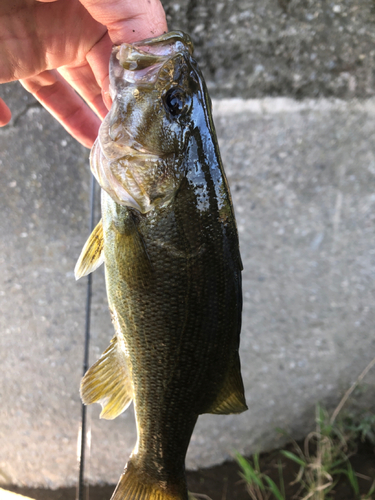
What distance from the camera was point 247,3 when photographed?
1.41m

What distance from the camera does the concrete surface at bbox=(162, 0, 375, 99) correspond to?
4.64 feet

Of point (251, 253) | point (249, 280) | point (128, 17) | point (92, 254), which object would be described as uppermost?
point (128, 17)

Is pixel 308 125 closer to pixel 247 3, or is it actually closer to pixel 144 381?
pixel 247 3

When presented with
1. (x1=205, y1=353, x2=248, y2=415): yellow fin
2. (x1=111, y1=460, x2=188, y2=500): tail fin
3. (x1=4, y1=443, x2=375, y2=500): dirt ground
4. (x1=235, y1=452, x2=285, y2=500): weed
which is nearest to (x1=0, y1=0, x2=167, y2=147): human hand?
(x1=205, y1=353, x2=248, y2=415): yellow fin

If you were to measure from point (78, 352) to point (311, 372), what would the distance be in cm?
126

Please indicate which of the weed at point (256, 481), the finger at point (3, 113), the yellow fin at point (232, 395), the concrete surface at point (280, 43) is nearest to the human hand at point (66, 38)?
the finger at point (3, 113)

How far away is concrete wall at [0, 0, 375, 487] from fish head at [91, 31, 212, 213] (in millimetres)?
704

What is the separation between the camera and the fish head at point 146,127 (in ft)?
2.62

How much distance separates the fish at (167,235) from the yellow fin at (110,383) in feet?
0.07

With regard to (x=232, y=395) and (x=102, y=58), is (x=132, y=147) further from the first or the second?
(x=232, y=395)

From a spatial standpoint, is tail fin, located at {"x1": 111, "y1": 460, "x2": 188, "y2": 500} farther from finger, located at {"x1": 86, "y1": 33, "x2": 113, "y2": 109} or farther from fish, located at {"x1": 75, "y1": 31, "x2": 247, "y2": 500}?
finger, located at {"x1": 86, "y1": 33, "x2": 113, "y2": 109}

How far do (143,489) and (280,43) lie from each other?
1.77 m

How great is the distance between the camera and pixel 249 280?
5.48ft

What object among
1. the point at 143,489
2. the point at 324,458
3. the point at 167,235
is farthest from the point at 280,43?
the point at 324,458
